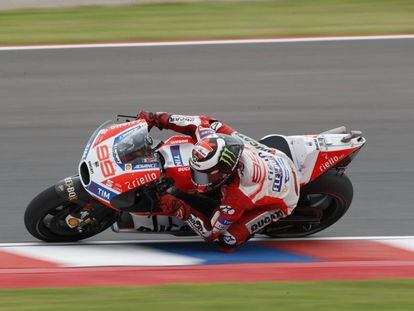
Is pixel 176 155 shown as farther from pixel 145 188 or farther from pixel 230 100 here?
pixel 230 100

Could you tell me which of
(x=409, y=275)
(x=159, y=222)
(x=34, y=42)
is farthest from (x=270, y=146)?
(x=34, y=42)

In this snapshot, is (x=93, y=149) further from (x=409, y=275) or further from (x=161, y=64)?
(x=161, y=64)

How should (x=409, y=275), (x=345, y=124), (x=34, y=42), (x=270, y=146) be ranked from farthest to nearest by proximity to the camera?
1. (x=34, y=42)
2. (x=345, y=124)
3. (x=270, y=146)
4. (x=409, y=275)

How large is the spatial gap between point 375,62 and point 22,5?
18.3ft

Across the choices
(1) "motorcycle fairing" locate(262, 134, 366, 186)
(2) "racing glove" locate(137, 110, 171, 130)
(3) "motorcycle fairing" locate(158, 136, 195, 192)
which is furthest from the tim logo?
(1) "motorcycle fairing" locate(262, 134, 366, 186)

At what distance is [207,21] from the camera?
532 inches

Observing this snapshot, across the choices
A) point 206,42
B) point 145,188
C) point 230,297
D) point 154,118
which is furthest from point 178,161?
point 206,42

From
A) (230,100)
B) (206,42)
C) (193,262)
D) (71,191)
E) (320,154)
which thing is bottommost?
(193,262)

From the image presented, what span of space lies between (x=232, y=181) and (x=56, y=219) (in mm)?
1387

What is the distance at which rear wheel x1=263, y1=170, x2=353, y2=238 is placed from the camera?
725cm

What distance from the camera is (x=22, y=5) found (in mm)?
14297

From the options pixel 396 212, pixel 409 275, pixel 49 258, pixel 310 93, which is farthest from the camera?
pixel 310 93

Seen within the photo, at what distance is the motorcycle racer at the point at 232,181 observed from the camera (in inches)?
254

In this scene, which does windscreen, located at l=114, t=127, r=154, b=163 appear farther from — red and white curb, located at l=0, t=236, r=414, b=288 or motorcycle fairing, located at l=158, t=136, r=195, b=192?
red and white curb, located at l=0, t=236, r=414, b=288
